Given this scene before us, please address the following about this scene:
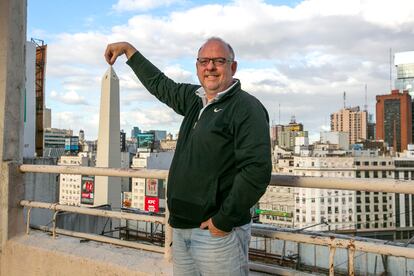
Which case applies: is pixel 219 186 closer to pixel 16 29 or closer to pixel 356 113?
pixel 16 29

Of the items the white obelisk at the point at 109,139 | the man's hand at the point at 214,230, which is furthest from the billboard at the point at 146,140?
the man's hand at the point at 214,230

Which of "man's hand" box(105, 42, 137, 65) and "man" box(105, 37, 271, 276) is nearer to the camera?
"man" box(105, 37, 271, 276)

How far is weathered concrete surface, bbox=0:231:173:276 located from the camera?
2422 millimetres

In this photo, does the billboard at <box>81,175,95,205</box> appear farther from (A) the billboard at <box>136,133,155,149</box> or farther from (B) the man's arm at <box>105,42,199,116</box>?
(A) the billboard at <box>136,133,155,149</box>

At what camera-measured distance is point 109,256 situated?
102 inches

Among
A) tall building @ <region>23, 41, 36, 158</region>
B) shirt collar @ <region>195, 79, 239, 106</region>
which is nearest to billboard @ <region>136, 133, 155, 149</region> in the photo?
tall building @ <region>23, 41, 36, 158</region>

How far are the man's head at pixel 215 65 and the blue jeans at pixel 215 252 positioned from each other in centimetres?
59

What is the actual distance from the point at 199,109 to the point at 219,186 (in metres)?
0.40

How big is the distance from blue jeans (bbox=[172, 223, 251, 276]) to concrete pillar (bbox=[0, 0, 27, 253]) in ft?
6.32

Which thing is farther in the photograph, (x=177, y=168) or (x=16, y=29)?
(x=16, y=29)

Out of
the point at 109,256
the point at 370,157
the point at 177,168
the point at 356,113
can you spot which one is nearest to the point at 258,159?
the point at 177,168

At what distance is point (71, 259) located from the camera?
8.87 feet

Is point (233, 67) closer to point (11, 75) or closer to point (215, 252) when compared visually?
point (215, 252)

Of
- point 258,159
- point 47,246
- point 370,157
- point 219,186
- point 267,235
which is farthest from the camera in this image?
point 370,157
